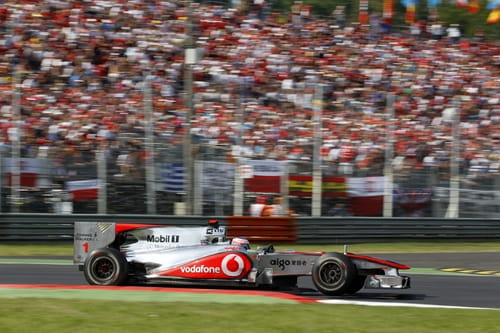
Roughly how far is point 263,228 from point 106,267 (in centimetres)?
727

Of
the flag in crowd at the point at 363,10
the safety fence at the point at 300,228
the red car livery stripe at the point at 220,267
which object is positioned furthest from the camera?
the flag in crowd at the point at 363,10

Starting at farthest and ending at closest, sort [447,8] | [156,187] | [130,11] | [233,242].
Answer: [447,8] < [130,11] < [156,187] < [233,242]

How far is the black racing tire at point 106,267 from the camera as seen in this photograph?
29.5ft

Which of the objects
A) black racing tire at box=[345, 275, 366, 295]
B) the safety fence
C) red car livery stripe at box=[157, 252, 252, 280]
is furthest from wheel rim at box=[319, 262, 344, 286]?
the safety fence

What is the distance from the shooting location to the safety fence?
1536cm

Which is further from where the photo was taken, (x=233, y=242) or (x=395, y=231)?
(x=395, y=231)

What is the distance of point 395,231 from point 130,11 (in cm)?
840

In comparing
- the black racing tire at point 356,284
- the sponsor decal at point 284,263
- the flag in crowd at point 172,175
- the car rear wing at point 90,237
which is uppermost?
the flag in crowd at point 172,175

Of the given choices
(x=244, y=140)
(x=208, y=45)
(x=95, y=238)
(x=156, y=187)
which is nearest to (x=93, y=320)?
(x=95, y=238)

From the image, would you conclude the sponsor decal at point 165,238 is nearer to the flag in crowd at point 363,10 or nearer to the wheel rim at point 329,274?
the wheel rim at point 329,274

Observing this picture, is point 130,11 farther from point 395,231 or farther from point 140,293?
point 140,293

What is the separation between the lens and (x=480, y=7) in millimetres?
26344

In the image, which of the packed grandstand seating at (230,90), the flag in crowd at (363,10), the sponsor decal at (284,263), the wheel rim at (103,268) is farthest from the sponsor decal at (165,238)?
the flag in crowd at (363,10)

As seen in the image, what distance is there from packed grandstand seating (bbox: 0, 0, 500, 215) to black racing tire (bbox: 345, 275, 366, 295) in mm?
7460
